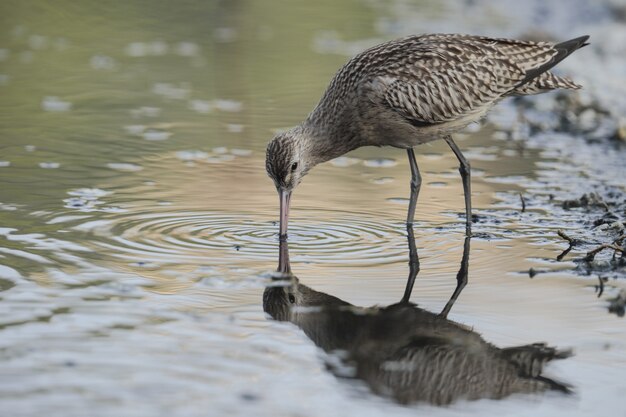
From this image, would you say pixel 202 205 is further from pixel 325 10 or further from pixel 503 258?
pixel 325 10

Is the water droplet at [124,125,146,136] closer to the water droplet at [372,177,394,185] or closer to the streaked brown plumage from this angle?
the water droplet at [372,177,394,185]

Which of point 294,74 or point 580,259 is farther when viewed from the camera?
point 294,74

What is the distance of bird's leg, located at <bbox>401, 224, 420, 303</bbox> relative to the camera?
6191 mm

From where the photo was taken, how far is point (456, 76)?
26.4 ft

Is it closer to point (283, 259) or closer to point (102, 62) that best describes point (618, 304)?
point (283, 259)

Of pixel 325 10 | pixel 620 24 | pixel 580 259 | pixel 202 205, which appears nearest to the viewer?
pixel 580 259

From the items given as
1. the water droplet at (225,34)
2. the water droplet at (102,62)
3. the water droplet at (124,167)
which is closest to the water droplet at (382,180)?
the water droplet at (124,167)

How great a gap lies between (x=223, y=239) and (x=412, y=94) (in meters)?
1.76

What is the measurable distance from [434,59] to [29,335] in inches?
156

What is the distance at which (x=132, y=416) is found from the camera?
439 cm

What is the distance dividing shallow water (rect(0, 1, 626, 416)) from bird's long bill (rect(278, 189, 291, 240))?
0.35 ft

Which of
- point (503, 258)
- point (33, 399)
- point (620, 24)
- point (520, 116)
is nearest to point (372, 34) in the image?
point (620, 24)

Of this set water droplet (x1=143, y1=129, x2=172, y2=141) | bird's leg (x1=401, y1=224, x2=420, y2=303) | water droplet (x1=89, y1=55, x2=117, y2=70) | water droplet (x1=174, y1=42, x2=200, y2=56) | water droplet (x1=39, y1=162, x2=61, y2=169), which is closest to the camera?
bird's leg (x1=401, y1=224, x2=420, y2=303)

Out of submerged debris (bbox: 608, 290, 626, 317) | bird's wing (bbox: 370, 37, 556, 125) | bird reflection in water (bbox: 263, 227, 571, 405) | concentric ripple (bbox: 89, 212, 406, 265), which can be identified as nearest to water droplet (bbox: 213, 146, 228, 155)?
concentric ripple (bbox: 89, 212, 406, 265)
